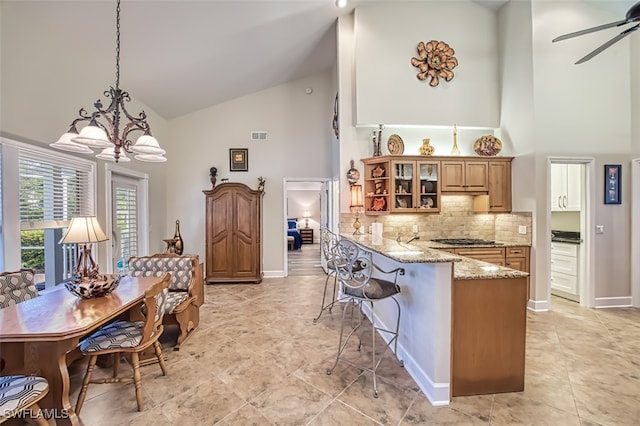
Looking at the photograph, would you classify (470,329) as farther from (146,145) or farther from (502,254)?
(146,145)

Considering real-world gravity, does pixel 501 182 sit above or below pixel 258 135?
below

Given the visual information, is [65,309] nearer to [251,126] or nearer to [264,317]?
[264,317]

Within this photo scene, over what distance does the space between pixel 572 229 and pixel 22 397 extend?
6.82m

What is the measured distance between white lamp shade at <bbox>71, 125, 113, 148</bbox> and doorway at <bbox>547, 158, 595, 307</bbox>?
5153 mm

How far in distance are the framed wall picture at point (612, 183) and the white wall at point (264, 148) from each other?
4.45 meters

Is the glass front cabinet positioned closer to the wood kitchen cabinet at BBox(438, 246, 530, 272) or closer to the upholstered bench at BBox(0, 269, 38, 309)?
the wood kitchen cabinet at BBox(438, 246, 530, 272)

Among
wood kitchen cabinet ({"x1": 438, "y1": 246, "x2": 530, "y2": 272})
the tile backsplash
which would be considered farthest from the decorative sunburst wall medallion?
wood kitchen cabinet ({"x1": 438, "y1": 246, "x2": 530, "y2": 272})

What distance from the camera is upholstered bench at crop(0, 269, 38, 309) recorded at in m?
2.24

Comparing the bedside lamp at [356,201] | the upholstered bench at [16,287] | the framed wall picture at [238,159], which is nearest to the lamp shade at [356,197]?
the bedside lamp at [356,201]

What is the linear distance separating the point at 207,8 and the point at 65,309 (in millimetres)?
3340

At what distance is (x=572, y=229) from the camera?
5.00 metres

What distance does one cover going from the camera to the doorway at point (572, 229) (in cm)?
419

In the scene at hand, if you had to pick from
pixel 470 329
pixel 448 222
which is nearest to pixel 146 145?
pixel 470 329

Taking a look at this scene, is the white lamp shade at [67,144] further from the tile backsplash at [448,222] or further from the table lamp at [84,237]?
the tile backsplash at [448,222]
